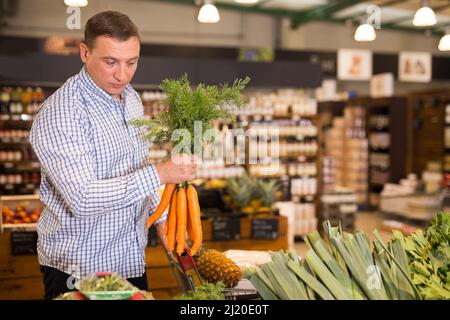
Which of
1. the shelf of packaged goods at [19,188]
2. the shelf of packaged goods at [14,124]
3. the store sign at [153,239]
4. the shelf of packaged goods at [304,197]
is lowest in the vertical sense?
the shelf of packaged goods at [304,197]

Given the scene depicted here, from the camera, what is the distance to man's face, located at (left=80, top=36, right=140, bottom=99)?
86.2 inches

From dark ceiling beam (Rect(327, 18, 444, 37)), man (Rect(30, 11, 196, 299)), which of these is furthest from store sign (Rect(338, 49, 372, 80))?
man (Rect(30, 11, 196, 299))

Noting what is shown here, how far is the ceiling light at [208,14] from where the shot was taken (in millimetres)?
4836

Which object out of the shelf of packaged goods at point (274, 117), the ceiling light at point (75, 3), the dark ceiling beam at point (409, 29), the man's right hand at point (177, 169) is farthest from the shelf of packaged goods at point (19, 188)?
the dark ceiling beam at point (409, 29)

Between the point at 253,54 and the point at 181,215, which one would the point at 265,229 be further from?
the point at 253,54

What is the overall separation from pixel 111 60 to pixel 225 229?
3074 millimetres

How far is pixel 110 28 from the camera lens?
2182mm

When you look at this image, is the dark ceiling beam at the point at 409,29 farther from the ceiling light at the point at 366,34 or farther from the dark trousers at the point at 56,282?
the dark trousers at the point at 56,282

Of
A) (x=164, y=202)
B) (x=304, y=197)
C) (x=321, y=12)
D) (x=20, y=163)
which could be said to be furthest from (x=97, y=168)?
(x=321, y=12)

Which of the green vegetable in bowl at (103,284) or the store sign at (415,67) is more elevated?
the store sign at (415,67)

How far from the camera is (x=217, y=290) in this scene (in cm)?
190

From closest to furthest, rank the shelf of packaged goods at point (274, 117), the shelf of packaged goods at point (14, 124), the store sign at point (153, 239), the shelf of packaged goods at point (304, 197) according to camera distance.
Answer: the store sign at point (153, 239) → the shelf of packaged goods at point (14, 124) → the shelf of packaged goods at point (274, 117) → the shelf of packaged goods at point (304, 197)

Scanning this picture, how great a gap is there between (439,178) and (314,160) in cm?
293
